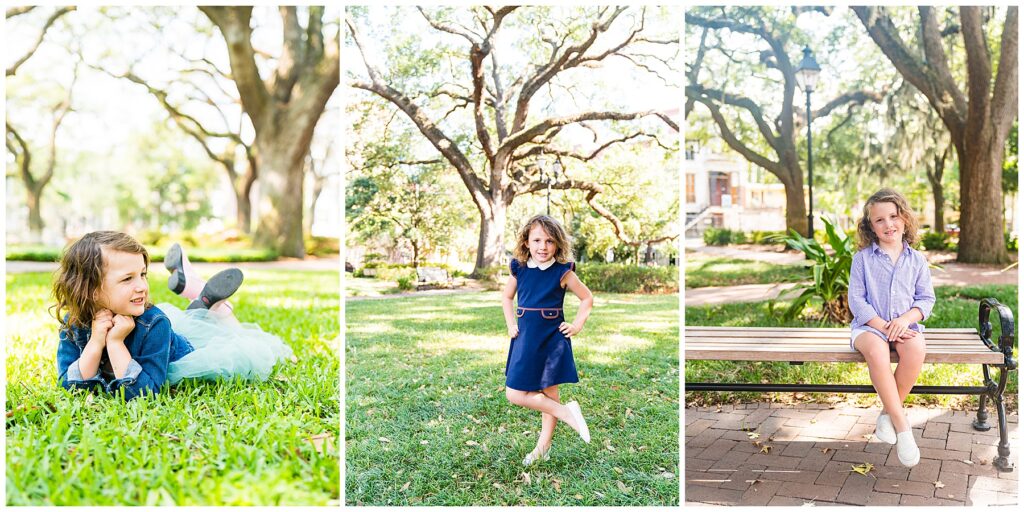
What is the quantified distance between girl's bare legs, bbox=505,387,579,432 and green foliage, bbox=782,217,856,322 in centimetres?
270

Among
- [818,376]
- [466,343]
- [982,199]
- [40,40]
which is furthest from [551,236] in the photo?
[40,40]

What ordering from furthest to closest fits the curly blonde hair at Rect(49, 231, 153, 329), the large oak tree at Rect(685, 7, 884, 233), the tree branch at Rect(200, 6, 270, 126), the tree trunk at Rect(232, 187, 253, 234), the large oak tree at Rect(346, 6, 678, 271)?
1. the tree trunk at Rect(232, 187, 253, 234)
2. the tree branch at Rect(200, 6, 270, 126)
3. the large oak tree at Rect(685, 7, 884, 233)
4. the large oak tree at Rect(346, 6, 678, 271)
5. the curly blonde hair at Rect(49, 231, 153, 329)

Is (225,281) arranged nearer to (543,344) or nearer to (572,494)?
(543,344)

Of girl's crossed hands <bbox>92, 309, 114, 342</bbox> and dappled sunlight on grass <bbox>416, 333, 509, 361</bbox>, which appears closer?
girl's crossed hands <bbox>92, 309, 114, 342</bbox>

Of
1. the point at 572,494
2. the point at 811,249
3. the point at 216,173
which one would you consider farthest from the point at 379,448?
the point at 216,173

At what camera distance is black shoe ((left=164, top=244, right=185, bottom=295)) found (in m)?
3.37

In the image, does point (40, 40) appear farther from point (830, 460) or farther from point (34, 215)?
point (830, 460)

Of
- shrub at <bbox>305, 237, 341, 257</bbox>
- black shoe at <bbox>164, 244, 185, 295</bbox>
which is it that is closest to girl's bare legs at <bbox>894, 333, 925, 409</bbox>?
black shoe at <bbox>164, 244, 185, 295</bbox>

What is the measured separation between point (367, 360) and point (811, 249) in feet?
10.4

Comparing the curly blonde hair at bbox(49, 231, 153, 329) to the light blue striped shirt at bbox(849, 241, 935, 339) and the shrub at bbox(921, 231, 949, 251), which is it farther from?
the shrub at bbox(921, 231, 949, 251)

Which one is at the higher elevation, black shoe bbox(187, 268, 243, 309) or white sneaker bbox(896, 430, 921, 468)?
black shoe bbox(187, 268, 243, 309)

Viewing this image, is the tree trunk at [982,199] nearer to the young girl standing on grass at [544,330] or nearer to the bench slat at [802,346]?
the bench slat at [802,346]

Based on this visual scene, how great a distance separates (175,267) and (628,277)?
2139 millimetres

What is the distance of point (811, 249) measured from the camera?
4973 millimetres
